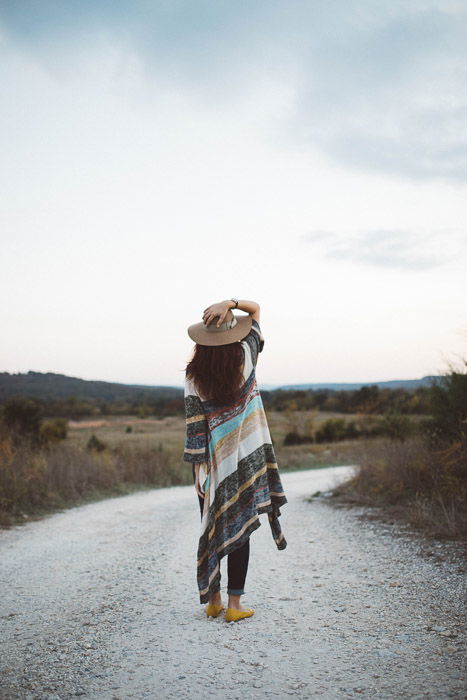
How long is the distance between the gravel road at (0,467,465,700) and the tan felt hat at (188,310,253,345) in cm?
204

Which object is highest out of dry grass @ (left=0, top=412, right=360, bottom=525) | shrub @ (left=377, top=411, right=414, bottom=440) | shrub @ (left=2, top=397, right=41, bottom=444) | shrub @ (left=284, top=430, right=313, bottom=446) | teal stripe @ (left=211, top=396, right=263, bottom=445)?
teal stripe @ (left=211, top=396, right=263, bottom=445)

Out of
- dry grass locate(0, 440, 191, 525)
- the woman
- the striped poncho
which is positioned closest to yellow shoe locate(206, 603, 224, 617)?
the woman

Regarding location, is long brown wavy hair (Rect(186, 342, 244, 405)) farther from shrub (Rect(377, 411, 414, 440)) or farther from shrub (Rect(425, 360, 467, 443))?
shrub (Rect(377, 411, 414, 440))

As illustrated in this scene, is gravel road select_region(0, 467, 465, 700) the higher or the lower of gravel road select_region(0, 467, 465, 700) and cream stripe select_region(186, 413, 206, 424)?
the lower

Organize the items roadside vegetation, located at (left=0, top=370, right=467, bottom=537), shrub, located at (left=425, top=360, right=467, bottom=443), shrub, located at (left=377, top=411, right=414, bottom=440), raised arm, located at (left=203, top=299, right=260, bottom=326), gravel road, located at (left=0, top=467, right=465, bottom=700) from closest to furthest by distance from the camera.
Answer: gravel road, located at (left=0, top=467, right=465, bottom=700), raised arm, located at (left=203, top=299, right=260, bottom=326), roadside vegetation, located at (left=0, top=370, right=467, bottom=537), shrub, located at (left=425, top=360, right=467, bottom=443), shrub, located at (left=377, top=411, right=414, bottom=440)

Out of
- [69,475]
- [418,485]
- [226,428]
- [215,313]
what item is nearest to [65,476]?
[69,475]

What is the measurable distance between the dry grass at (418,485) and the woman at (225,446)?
371 centimetres

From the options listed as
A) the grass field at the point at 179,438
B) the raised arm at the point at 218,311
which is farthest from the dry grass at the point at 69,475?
the raised arm at the point at 218,311

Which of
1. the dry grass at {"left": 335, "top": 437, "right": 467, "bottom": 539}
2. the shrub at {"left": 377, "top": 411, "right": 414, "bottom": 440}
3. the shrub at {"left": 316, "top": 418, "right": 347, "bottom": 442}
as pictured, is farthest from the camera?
the shrub at {"left": 316, "top": 418, "right": 347, "bottom": 442}

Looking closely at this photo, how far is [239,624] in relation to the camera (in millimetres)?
4125

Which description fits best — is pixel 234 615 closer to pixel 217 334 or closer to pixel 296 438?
pixel 217 334

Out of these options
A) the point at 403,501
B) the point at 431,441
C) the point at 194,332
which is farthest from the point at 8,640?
the point at 431,441

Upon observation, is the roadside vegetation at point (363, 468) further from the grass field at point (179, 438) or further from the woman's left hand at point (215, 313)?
the woman's left hand at point (215, 313)

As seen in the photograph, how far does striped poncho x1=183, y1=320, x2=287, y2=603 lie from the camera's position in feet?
13.9
